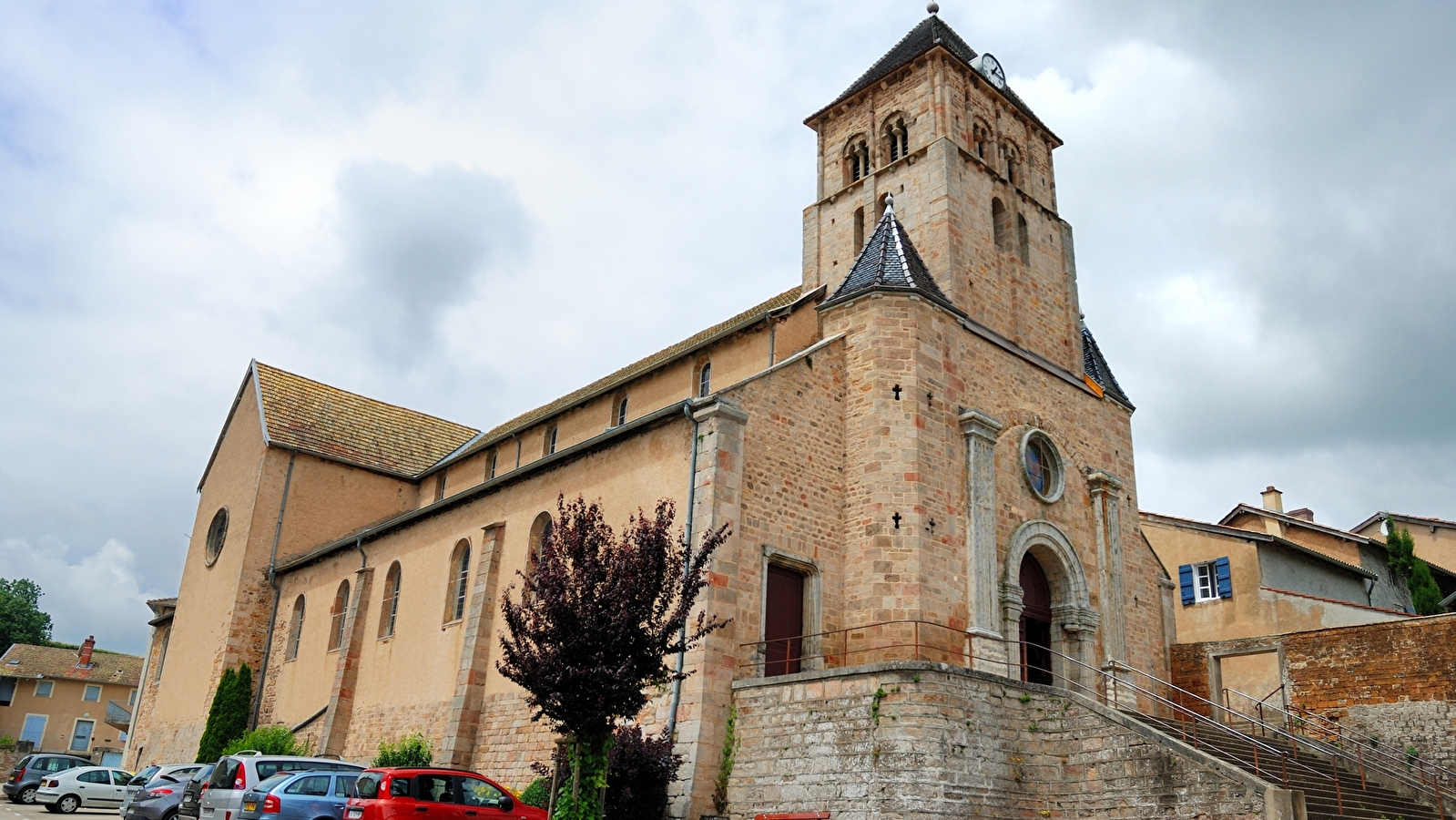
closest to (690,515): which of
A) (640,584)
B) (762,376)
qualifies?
(762,376)

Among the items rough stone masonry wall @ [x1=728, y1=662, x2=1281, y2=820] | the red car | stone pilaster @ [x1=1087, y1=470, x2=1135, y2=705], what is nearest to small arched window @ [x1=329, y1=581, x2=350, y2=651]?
the red car

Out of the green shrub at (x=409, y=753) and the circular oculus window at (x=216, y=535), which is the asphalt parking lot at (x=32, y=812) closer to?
the green shrub at (x=409, y=753)

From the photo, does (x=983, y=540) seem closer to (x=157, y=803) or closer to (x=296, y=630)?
(x=157, y=803)

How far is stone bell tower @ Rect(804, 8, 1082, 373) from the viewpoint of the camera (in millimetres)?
24000

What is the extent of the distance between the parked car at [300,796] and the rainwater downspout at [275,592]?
55.1ft

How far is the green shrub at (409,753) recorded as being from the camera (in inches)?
883

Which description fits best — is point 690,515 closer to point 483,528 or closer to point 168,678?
point 483,528

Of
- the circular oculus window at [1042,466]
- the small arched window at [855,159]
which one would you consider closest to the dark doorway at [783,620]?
the circular oculus window at [1042,466]

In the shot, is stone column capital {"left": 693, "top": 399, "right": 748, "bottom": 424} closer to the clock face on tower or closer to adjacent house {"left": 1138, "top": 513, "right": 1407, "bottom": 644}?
the clock face on tower

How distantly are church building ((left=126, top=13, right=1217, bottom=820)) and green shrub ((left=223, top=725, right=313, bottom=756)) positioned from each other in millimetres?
834

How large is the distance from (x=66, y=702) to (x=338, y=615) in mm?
35178

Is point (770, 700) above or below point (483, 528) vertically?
below

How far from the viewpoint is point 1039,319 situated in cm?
2539

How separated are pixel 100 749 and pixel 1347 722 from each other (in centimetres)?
5596
